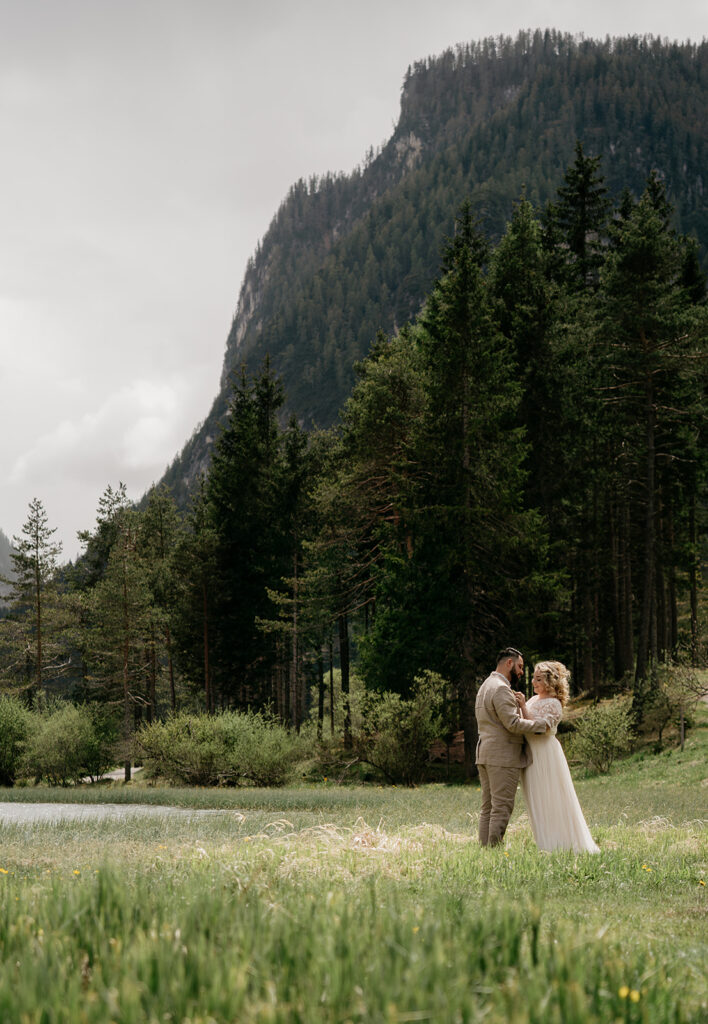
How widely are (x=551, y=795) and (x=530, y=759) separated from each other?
0.41 meters

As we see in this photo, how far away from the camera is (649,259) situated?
28.4 meters

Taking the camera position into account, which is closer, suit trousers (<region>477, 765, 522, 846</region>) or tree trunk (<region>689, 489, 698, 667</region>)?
suit trousers (<region>477, 765, 522, 846</region>)

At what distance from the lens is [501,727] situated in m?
8.27

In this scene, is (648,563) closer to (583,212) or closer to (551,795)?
(551,795)

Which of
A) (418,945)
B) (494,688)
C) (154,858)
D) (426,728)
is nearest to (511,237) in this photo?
(426,728)

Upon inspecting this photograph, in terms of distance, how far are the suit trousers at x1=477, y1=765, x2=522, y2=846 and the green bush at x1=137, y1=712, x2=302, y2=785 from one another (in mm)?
20019

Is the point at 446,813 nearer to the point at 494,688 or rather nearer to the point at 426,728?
the point at 494,688

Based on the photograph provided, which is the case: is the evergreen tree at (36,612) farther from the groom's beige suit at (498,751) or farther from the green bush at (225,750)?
the groom's beige suit at (498,751)

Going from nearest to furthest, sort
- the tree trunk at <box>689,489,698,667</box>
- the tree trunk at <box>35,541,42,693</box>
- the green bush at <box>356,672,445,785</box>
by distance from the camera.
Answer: the green bush at <box>356,672,445,785</box> → the tree trunk at <box>689,489,698,667</box> → the tree trunk at <box>35,541,42,693</box>

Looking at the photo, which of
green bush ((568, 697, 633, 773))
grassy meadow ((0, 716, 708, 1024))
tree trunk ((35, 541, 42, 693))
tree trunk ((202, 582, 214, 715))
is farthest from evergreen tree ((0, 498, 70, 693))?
grassy meadow ((0, 716, 708, 1024))

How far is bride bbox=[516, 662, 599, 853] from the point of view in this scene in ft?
26.2

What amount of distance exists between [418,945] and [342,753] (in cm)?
2735

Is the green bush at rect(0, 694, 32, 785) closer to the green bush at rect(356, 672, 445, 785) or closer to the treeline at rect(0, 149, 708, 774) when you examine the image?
the treeline at rect(0, 149, 708, 774)

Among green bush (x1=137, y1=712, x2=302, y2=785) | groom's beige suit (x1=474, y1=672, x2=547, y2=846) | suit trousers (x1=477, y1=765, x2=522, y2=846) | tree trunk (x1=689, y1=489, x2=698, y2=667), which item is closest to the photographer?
groom's beige suit (x1=474, y1=672, x2=547, y2=846)
